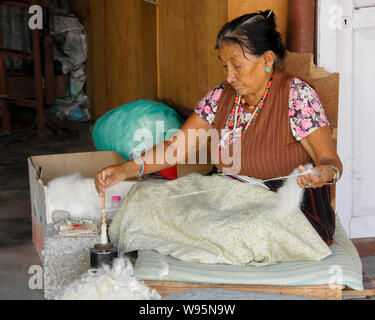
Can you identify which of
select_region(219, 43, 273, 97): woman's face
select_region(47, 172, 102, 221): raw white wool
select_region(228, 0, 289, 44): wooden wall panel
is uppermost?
select_region(228, 0, 289, 44): wooden wall panel

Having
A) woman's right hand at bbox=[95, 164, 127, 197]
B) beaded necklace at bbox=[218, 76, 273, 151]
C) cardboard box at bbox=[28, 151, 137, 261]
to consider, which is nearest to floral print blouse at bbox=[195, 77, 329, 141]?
beaded necklace at bbox=[218, 76, 273, 151]

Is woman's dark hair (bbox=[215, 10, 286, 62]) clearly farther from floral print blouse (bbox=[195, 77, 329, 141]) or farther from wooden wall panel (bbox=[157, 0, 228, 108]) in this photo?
wooden wall panel (bbox=[157, 0, 228, 108])

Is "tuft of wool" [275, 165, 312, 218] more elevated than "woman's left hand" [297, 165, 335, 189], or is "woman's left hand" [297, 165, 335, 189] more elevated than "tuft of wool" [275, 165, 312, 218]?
"woman's left hand" [297, 165, 335, 189]

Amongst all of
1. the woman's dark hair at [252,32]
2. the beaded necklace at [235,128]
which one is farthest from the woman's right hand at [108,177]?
the woman's dark hair at [252,32]

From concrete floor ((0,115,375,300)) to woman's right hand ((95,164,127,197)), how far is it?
0.69 meters

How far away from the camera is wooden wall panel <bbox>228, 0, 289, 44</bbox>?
288 centimetres

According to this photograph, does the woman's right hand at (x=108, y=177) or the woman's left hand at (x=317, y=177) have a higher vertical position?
the woman's left hand at (x=317, y=177)

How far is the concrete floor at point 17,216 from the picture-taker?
2.79m

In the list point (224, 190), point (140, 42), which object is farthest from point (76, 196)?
point (140, 42)

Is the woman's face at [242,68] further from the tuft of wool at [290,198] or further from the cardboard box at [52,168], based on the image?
the cardboard box at [52,168]

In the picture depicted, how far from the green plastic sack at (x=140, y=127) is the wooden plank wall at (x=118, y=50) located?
1071 mm

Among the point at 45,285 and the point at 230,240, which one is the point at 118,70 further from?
the point at 230,240
